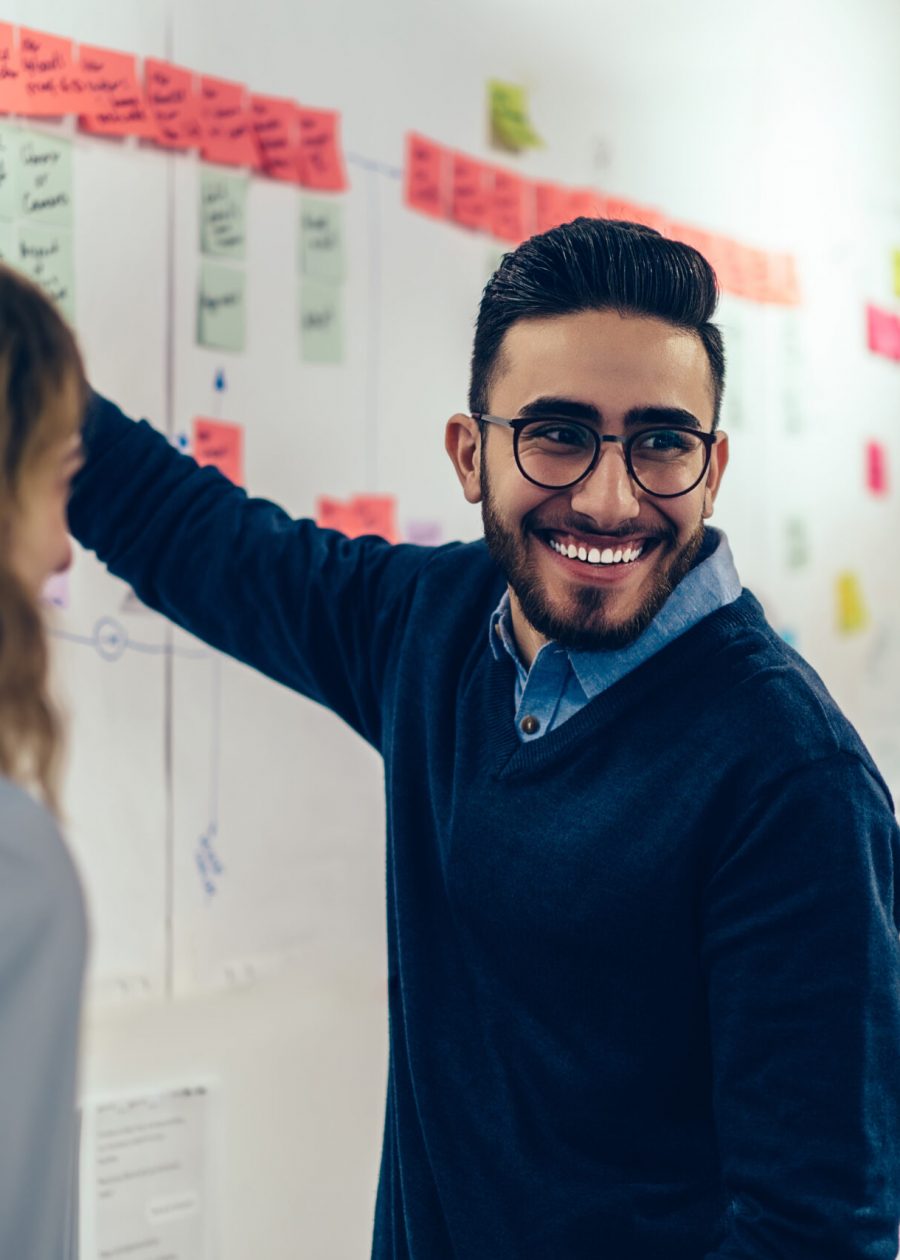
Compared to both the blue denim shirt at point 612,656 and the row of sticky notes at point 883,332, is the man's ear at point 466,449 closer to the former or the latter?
the blue denim shirt at point 612,656

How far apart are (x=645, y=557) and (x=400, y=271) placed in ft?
1.97

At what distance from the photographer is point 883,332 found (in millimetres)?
2035

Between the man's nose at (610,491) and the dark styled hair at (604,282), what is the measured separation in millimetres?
105

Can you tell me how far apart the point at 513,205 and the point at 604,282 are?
637mm

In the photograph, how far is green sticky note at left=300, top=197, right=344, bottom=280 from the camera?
52.6 inches

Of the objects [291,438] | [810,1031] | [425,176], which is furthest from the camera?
[425,176]

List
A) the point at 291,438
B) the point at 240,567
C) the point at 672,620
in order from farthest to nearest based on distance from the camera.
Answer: the point at 291,438 < the point at 240,567 < the point at 672,620

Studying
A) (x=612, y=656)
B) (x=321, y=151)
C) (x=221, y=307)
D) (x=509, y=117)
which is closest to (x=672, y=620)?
(x=612, y=656)

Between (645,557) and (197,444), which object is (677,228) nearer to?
(197,444)

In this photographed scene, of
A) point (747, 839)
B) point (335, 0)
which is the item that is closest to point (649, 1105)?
point (747, 839)

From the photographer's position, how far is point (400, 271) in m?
1.43

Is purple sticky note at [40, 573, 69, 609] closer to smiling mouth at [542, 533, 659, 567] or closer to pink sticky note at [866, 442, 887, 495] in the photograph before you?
smiling mouth at [542, 533, 659, 567]

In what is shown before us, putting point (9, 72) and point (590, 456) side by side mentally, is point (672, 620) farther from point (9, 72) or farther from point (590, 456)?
point (9, 72)

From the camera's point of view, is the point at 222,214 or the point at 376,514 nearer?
the point at 222,214
